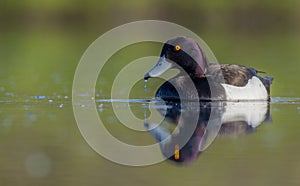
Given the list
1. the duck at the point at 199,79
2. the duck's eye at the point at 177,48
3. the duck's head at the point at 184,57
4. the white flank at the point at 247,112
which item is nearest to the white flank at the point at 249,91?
the duck at the point at 199,79

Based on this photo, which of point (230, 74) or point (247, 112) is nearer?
point (247, 112)

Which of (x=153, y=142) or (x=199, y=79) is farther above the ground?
(x=199, y=79)

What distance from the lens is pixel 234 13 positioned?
35469 millimetres

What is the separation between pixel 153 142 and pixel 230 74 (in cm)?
412

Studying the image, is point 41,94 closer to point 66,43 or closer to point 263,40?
point 66,43

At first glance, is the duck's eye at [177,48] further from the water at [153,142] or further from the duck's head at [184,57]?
the water at [153,142]

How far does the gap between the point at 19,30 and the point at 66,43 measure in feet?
Answer: 21.1

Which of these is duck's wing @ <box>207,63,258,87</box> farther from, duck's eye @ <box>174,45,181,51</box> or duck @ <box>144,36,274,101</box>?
duck's eye @ <box>174,45,181,51</box>

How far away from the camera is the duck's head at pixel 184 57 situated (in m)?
14.2

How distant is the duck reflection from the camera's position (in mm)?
10109

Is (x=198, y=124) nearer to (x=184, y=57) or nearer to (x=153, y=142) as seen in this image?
(x=153, y=142)

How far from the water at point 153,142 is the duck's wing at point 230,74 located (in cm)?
45

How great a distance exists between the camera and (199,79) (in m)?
14.2

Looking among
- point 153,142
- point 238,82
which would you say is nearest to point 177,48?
point 238,82
